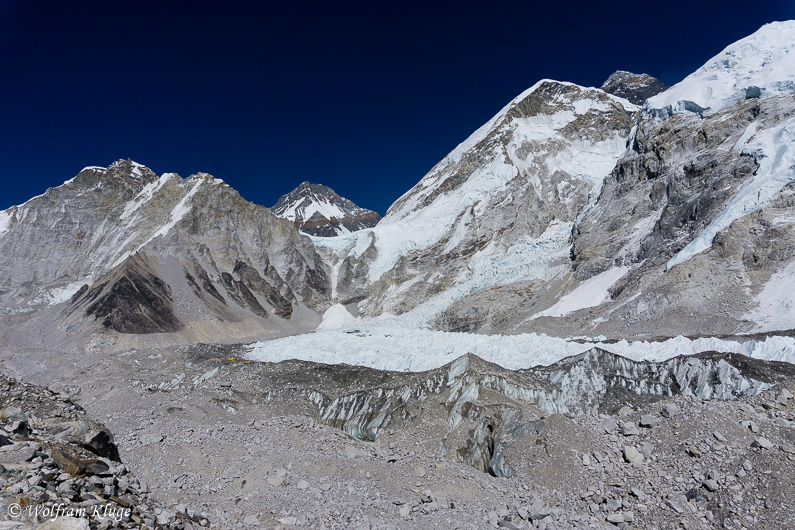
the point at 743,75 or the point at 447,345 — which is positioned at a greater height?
the point at 743,75

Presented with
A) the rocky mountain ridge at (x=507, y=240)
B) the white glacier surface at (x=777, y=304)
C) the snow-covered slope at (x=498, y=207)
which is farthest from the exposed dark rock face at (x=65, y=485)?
the snow-covered slope at (x=498, y=207)

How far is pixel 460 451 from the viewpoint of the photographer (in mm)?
13555

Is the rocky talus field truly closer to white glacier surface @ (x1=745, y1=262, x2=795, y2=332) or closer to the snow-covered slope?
white glacier surface @ (x1=745, y1=262, x2=795, y2=332)

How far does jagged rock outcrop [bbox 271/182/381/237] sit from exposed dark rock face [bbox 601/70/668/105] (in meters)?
76.4

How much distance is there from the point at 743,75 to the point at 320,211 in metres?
136

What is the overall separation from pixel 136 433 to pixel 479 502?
956 cm

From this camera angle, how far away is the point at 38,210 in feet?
234

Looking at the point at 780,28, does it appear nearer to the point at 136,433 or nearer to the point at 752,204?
the point at 752,204

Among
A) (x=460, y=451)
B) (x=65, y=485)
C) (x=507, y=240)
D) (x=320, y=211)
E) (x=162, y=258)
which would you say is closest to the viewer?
(x=65, y=485)

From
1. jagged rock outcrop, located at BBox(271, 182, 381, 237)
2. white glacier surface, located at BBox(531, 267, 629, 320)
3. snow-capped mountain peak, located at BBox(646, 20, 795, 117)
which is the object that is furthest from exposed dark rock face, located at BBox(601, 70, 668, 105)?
white glacier surface, located at BBox(531, 267, 629, 320)

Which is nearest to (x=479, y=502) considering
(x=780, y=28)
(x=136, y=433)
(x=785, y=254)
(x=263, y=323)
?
(x=136, y=433)

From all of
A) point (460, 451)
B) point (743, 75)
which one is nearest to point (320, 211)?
point (743, 75)

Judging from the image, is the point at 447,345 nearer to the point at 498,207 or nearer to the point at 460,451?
the point at 460,451

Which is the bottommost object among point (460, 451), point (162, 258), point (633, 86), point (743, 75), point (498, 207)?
point (460, 451)
